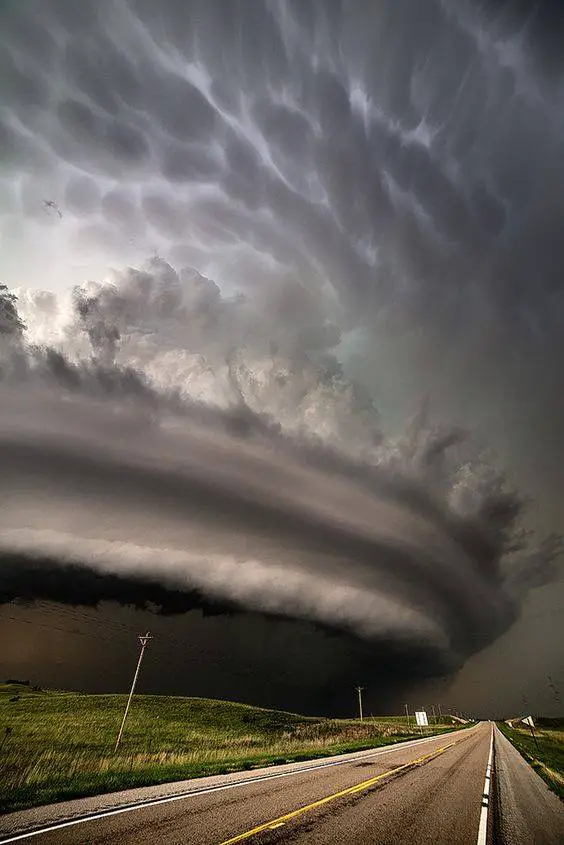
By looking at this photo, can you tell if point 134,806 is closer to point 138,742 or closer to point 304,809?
point 304,809

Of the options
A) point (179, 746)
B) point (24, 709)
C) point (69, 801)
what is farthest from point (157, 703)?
point (69, 801)

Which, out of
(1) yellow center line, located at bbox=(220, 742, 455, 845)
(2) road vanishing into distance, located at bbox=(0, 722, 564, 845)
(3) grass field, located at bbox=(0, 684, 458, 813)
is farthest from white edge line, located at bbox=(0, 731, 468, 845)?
(1) yellow center line, located at bbox=(220, 742, 455, 845)

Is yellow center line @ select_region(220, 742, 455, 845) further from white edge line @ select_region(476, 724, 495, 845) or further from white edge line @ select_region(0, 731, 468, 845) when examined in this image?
white edge line @ select_region(476, 724, 495, 845)

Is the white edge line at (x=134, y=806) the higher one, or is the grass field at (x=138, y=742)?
the grass field at (x=138, y=742)

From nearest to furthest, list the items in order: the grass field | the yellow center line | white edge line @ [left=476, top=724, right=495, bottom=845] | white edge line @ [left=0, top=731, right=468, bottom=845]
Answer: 1. the yellow center line
2. white edge line @ [left=0, top=731, right=468, bottom=845]
3. white edge line @ [left=476, top=724, right=495, bottom=845]
4. the grass field

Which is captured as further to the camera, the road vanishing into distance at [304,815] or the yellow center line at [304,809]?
the road vanishing into distance at [304,815]

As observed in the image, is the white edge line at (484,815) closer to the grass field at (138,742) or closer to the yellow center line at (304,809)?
the yellow center line at (304,809)

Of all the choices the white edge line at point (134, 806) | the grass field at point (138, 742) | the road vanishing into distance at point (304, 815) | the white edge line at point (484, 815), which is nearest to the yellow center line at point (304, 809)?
the road vanishing into distance at point (304, 815)

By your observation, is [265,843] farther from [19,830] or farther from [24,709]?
[24,709]
